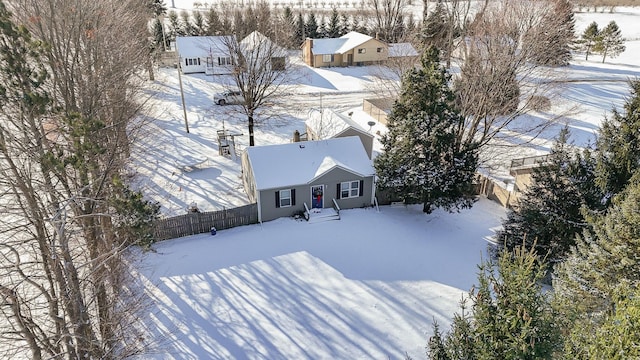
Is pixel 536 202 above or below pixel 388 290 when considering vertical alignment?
above

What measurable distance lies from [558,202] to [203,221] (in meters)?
14.7

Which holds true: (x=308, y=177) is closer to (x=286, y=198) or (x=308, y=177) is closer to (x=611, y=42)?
(x=286, y=198)

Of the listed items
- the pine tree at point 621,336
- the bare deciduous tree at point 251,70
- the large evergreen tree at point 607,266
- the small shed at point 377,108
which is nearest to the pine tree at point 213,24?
the small shed at point 377,108

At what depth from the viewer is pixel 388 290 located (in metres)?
15.6

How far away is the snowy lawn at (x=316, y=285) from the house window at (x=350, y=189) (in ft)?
2.82

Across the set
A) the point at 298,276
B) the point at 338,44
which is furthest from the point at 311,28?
the point at 298,276

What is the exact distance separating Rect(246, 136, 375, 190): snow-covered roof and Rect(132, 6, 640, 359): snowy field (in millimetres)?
2105

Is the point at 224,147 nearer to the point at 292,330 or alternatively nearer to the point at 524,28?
the point at 292,330

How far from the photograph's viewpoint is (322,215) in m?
19.8

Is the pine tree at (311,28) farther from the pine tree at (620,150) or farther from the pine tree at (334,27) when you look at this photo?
the pine tree at (620,150)

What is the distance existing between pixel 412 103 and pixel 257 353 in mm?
12400

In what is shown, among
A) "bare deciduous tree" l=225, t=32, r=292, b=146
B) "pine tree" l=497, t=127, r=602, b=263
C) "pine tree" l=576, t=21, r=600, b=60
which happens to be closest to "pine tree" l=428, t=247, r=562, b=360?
"pine tree" l=497, t=127, r=602, b=263

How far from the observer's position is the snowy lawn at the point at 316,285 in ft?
43.7

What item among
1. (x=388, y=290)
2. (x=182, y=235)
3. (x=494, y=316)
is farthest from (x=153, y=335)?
(x=494, y=316)
